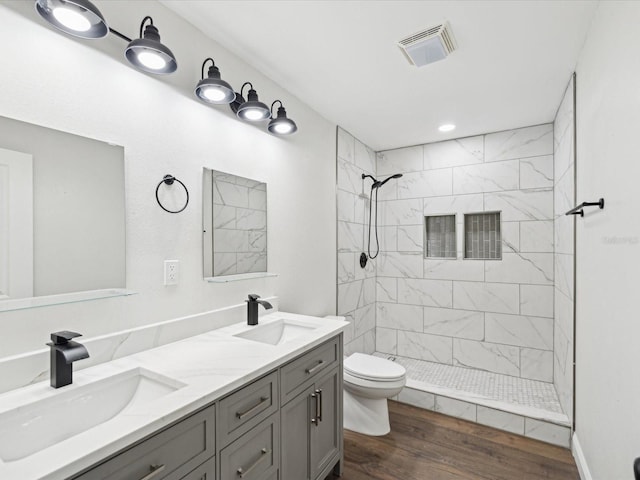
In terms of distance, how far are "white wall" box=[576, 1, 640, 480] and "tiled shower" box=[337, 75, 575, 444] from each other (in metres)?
0.76

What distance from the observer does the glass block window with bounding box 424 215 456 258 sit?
3584 millimetres

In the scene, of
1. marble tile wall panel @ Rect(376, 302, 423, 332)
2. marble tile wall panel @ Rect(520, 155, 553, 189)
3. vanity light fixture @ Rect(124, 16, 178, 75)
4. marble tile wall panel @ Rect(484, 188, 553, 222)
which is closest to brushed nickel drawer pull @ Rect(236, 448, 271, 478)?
vanity light fixture @ Rect(124, 16, 178, 75)

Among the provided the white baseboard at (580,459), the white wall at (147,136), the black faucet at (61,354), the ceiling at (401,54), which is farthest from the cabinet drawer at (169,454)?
the white baseboard at (580,459)

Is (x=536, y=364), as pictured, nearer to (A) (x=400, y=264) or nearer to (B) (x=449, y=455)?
(B) (x=449, y=455)

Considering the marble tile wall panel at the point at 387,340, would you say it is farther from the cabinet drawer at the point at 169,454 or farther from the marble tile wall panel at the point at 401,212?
the cabinet drawer at the point at 169,454

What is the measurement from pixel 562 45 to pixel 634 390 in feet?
6.06

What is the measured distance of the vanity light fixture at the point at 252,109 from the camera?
1.88m

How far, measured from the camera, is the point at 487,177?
3361 mm

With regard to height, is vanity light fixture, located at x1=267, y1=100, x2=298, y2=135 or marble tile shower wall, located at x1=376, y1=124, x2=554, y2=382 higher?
vanity light fixture, located at x1=267, y1=100, x2=298, y2=135

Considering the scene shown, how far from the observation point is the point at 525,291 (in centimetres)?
317

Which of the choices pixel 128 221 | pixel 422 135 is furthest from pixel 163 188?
pixel 422 135

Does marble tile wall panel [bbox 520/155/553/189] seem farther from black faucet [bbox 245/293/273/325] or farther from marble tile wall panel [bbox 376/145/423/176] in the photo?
black faucet [bbox 245/293/273/325]

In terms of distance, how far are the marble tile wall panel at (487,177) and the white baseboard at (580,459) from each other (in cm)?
214

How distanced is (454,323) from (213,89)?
3.17 metres
